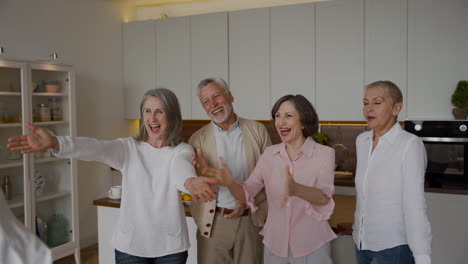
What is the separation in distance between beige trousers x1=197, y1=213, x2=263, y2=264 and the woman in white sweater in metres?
0.33

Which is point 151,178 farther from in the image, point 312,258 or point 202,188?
point 312,258

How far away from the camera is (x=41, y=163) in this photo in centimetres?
423

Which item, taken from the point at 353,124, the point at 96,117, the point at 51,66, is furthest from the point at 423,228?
the point at 96,117

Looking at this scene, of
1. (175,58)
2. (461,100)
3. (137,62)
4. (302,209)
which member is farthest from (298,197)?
(137,62)

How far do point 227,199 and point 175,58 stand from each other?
10.7 feet

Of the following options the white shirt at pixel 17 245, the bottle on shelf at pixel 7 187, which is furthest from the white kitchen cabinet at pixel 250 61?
the white shirt at pixel 17 245

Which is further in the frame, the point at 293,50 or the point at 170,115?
the point at 293,50

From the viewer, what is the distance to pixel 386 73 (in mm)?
4277

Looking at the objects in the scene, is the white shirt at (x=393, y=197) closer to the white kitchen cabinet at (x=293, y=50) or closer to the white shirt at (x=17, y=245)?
the white shirt at (x=17, y=245)

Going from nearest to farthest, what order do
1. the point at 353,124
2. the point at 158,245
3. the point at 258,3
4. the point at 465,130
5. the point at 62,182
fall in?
the point at 158,245
the point at 465,130
the point at 62,182
the point at 353,124
the point at 258,3

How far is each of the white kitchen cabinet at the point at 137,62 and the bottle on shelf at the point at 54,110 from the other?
1.28 metres

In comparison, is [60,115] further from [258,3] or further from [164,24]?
[258,3]

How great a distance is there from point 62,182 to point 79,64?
1325 mm

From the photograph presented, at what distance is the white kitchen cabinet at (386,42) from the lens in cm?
421
